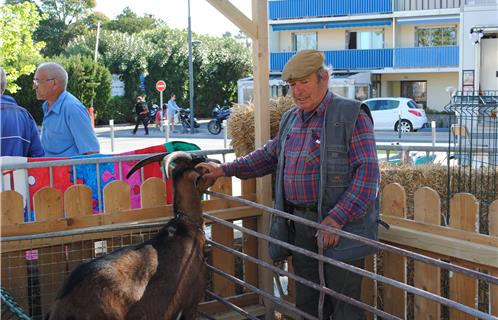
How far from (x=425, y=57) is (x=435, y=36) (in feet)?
6.01

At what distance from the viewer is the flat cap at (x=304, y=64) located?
337 cm

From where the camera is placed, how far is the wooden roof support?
4.33 meters

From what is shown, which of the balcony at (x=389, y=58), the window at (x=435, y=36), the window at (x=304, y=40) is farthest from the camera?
the window at (x=304, y=40)

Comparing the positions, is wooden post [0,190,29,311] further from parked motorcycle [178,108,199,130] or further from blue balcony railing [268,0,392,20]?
blue balcony railing [268,0,392,20]

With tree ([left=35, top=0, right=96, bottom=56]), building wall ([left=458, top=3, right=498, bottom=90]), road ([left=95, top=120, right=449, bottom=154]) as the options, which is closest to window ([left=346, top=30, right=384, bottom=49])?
road ([left=95, top=120, right=449, bottom=154])

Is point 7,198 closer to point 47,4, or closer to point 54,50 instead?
point 54,50

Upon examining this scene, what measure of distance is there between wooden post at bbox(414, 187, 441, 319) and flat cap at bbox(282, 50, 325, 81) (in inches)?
38.0

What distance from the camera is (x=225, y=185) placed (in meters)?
4.53

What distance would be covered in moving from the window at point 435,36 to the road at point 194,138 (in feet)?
21.3

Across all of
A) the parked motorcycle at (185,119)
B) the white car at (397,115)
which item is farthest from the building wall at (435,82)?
the parked motorcycle at (185,119)

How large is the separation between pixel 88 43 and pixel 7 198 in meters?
42.1

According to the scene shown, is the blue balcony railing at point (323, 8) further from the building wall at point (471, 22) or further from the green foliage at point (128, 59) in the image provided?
the building wall at point (471, 22)

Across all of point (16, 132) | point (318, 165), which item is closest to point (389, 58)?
point (16, 132)

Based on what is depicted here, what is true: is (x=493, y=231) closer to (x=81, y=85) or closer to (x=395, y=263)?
(x=395, y=263)
